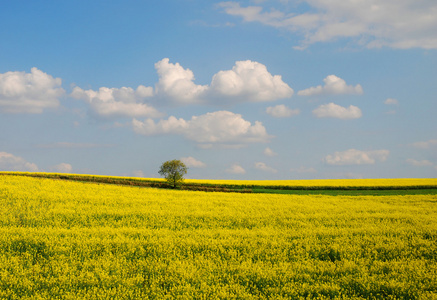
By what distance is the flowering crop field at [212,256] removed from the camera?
7660 millimetres

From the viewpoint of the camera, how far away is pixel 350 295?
7.52 m

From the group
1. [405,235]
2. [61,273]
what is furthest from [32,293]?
[405,235]

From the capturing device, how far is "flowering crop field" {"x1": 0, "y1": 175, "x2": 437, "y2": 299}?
766 centimetres

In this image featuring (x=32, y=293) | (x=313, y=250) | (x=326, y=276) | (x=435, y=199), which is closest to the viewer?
(x=32, y=293)

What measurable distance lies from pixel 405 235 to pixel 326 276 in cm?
674

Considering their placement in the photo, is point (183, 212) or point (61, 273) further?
point (183, 212)

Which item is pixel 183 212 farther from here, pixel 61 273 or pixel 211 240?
pixel 61 273

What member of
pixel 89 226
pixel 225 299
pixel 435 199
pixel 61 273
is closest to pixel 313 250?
pixel 225 299

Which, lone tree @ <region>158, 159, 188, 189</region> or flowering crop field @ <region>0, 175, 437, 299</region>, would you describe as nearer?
flowering crop field @ <region>0, 175, 437, 299</region>

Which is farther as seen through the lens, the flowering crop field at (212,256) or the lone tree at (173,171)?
the lone tree at (173,171)

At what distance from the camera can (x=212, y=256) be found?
976 centimetres

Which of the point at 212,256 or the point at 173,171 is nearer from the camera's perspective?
the point at 212,256

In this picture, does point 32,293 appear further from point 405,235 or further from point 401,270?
point 405,235

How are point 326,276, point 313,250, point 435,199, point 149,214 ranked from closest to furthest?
point 326,276
point 313,250
point 149,214
point 435,199
